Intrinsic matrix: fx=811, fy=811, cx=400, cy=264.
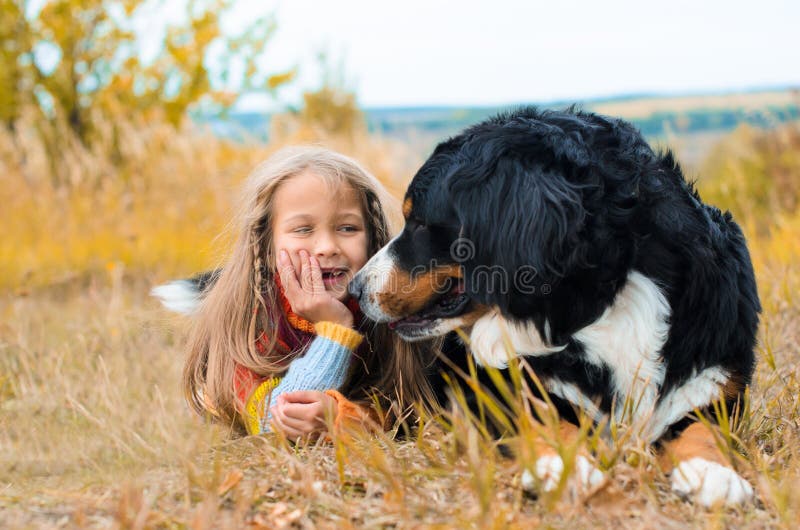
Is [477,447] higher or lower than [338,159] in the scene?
lower

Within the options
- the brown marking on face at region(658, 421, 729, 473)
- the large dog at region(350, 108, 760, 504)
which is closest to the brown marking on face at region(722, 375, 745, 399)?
the large dog at region(350, 108, 760, 504)

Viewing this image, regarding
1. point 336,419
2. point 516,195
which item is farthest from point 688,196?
point 336,419

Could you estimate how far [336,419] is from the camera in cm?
254

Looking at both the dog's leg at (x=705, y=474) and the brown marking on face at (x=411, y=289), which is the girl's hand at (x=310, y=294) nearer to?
the brown marking on face at (x=411, y=289)

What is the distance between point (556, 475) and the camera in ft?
6.55

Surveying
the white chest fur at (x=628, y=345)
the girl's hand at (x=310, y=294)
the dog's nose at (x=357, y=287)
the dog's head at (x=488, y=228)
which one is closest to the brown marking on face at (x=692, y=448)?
the white chest fur at (x=628, y=345)

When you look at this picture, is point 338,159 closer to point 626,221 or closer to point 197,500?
point 626,221

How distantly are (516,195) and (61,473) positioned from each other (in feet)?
4.91

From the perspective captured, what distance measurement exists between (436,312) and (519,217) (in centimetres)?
50

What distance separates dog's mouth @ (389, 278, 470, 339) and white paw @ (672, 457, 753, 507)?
2.76ft

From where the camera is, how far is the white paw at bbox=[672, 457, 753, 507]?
78.7 inches

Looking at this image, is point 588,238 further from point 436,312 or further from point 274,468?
point 274,468

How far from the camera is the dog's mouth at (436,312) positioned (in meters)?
2.61

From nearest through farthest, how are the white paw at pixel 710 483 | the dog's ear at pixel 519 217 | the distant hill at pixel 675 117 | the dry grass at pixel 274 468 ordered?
the dry grass at pixel 274 468 → the white paw at pixel 710 483 → the dog's ear at pixel 519 217 → the distant hill at pixel 675 117
